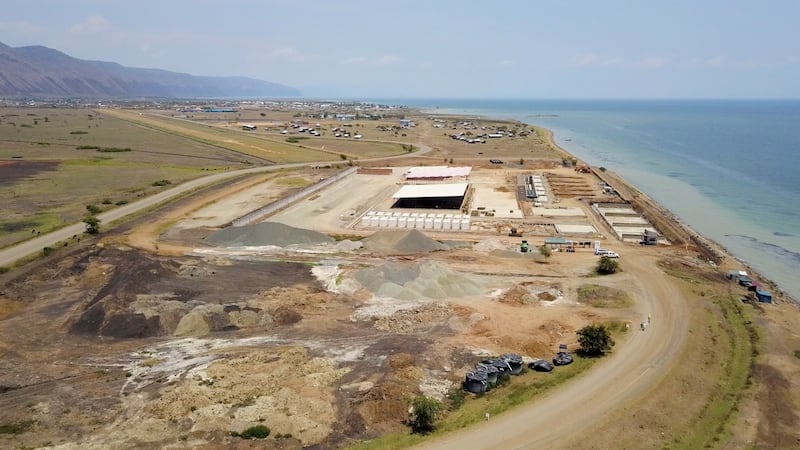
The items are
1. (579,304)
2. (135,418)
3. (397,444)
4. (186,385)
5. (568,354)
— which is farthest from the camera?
(579,304)

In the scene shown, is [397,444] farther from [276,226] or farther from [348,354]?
[276,226]

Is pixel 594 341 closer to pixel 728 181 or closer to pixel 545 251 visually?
pixel 545 251

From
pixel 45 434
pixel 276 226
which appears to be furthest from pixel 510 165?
pixel 45 434

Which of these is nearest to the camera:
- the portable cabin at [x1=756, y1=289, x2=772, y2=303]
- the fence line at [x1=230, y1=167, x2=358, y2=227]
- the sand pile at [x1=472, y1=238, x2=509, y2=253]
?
the portable cabin at [x1=756, y1=289, x2=772, y2=303]

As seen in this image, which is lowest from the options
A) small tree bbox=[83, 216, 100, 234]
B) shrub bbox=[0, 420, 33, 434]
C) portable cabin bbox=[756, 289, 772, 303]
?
portable cabin bbox=[756, 289, 772, 303]

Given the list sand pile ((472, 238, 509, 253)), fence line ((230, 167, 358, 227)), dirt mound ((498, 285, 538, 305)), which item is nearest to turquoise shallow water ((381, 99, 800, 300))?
dirt mound ((498, 285, 538, 305))

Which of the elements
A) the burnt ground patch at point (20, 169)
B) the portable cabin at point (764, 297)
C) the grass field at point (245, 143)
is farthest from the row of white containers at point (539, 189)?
the burnt ground patch at point (20, 169)

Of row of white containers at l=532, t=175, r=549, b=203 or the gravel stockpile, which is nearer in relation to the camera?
the gravel stockpile

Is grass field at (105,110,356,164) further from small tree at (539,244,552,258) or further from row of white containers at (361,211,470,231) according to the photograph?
small tree at (539,244,552,258)
